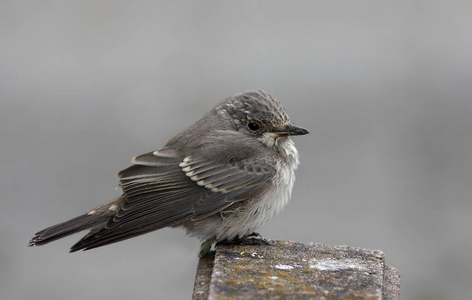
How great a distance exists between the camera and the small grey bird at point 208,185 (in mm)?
4918

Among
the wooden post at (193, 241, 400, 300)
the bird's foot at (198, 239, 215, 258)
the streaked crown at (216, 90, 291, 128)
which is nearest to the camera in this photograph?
the wooden post at (193, 241, 400, 300)

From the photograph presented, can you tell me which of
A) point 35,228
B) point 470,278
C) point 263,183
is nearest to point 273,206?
point 263,183

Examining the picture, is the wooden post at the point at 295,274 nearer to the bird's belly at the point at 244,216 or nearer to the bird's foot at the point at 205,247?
the bird's foot at the point at 205,247

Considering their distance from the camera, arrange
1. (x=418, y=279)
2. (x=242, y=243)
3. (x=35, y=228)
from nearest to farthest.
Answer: (x=242, y=243) < (x=418, y=279) < (x=35, y=228)

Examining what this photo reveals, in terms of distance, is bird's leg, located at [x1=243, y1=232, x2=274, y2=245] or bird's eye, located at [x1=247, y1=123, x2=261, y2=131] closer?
bird's leg, located at [x1=243, y1=232, x2=274, y2=245]

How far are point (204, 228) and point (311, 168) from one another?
3.21 meters

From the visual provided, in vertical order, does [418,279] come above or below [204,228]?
above

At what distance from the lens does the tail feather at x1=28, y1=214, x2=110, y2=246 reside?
4895 mm

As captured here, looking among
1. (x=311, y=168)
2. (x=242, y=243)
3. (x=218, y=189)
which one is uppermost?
(x=311, y=168)

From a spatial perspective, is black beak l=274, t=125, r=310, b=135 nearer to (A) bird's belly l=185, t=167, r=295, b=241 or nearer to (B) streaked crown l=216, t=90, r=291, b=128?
(B) streaked crown l=216, t=90, r=291, b=128

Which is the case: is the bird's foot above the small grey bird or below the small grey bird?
below

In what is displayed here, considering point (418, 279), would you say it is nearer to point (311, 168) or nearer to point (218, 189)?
point (311, 168)

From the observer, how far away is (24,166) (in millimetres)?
7871

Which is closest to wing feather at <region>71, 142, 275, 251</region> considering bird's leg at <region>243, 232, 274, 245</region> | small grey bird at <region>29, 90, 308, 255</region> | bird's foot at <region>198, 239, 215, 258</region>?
small grey bird at <region>29, 90, 308, 255</region>
